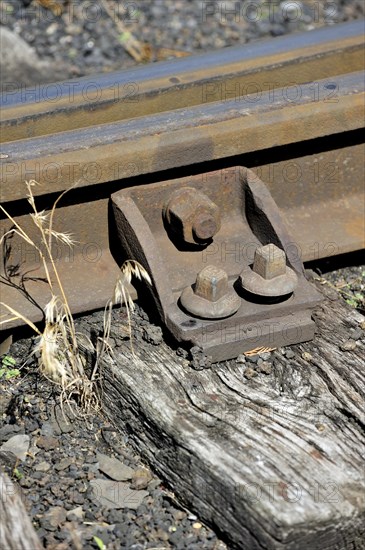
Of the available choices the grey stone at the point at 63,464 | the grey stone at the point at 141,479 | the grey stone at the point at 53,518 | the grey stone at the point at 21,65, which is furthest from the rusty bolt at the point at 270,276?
the grey stone at the point at 21,65

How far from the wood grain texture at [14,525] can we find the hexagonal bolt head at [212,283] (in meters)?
0.86

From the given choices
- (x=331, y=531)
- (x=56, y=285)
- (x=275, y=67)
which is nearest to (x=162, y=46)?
(x=275, y=67)

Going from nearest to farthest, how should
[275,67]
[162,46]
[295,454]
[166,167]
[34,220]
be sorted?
[295,454], [34,220], [166,167], [275,67], [162,46]

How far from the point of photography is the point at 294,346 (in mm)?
3045

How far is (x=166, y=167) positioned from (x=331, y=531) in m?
1.38

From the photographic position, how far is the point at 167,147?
3.19 meters

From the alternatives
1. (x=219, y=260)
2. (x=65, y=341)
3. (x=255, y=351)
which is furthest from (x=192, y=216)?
(x=65, y=341)

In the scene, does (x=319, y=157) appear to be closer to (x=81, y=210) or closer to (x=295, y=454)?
(x=81, y=210)

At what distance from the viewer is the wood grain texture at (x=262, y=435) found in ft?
7.75

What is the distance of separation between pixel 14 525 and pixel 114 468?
0.46m

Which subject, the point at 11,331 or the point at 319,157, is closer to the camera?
the point at 11,331

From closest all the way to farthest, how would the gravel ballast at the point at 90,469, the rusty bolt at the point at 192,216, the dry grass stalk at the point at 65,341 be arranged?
the gravel ballast at the point at 90,469, the dry grass stalk at the point at 65,341, the rusty bolt at the point at 192,216

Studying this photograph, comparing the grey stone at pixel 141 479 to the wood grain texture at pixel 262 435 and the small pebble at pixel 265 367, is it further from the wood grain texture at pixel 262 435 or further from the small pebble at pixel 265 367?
the small pebble at pixel 265 367

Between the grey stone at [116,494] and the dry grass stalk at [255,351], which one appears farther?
the dry grass stalk at [255,351]
